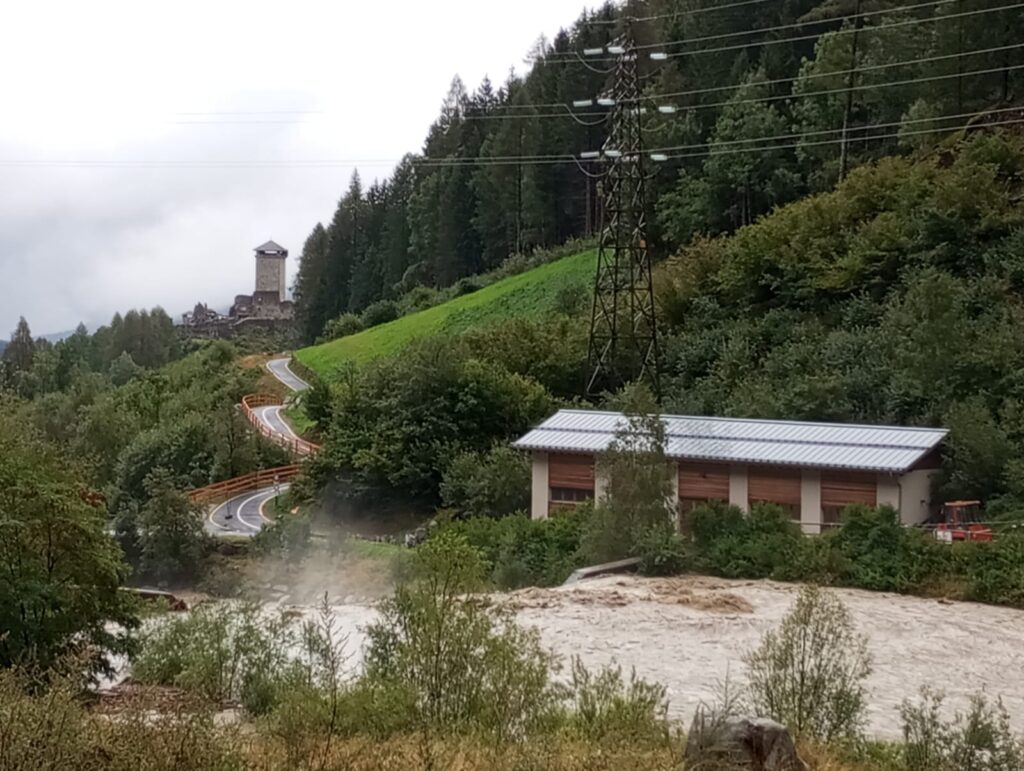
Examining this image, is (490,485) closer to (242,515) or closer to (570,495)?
(570,495)

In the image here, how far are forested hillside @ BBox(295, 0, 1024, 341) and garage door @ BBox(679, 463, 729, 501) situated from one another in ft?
47.9

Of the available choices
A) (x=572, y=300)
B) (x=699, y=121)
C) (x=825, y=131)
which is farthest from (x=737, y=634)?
(x=699, y=121)

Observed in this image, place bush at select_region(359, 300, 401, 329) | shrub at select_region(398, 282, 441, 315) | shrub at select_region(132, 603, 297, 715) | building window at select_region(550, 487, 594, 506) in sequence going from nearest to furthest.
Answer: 1. shrub at select_region(132, 603, 297, 715)
2. building window at select_region(550, 487, 594, 506)
3. shrub at select_region(398, 282, 441, 315)
4. bush at select_region(359, 300, 401, 329)

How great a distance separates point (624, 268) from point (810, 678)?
26649 millimetres

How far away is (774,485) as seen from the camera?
2411 centimetres

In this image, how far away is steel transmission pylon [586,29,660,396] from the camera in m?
33.2

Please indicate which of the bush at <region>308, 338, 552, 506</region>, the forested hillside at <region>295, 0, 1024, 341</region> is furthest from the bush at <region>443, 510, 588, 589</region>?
the forested hillside at <region>295, 0, 1024, 341</region>

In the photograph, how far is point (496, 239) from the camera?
7462 centimetres

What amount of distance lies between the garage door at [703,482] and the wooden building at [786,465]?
21 millimetres

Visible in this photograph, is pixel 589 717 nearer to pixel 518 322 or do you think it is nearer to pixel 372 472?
pixel 372 472

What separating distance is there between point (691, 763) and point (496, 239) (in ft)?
222

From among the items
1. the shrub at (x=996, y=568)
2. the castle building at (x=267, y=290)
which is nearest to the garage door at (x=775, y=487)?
the shrub at (x=996, y=568)

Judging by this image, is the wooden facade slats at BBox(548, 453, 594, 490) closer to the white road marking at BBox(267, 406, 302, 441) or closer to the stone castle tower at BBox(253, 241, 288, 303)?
the white road marking at BBox(267, 406, 302, 441)

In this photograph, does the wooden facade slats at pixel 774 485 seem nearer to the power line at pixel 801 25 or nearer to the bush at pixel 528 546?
the bush at pixel 528 546
